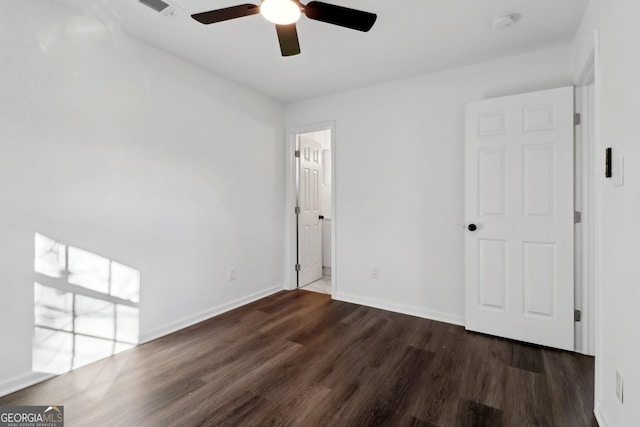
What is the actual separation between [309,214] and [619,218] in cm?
337

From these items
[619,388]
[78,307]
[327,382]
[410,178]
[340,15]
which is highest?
[340,15]

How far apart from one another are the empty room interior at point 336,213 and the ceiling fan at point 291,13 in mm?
12

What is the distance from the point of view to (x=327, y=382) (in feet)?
6.45

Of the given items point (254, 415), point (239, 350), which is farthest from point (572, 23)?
point (239, 350)

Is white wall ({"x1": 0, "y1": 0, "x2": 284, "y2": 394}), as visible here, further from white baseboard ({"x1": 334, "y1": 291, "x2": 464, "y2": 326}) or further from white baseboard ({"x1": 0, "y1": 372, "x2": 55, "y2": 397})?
white baseboard ({"x1": 334, "y1": 291, "x2": 464, "y2": 326})

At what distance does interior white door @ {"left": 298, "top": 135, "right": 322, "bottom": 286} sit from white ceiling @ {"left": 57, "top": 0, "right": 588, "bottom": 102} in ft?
4.23

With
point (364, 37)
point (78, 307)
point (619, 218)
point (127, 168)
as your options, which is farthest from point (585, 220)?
point (78, 307)

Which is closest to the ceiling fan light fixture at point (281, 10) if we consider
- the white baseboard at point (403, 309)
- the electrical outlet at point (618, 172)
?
the electrical outlet at point (618, 172)

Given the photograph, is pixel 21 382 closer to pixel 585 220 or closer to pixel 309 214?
pixel 309 214

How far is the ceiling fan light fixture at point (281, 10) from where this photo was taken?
156 centimetres

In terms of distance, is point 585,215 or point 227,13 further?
point 585,215

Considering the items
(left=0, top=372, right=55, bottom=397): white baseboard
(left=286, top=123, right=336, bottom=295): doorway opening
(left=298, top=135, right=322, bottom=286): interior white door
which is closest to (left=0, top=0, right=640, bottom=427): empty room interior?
(left=0, top=372, right=55, bottom=397): white baseboard

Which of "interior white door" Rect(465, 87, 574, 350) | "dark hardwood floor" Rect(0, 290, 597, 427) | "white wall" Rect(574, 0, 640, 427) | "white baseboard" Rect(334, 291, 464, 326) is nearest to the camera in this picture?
"white wall" Rect(574, 0, 640, 427)

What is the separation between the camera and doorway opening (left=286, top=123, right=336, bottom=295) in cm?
401
